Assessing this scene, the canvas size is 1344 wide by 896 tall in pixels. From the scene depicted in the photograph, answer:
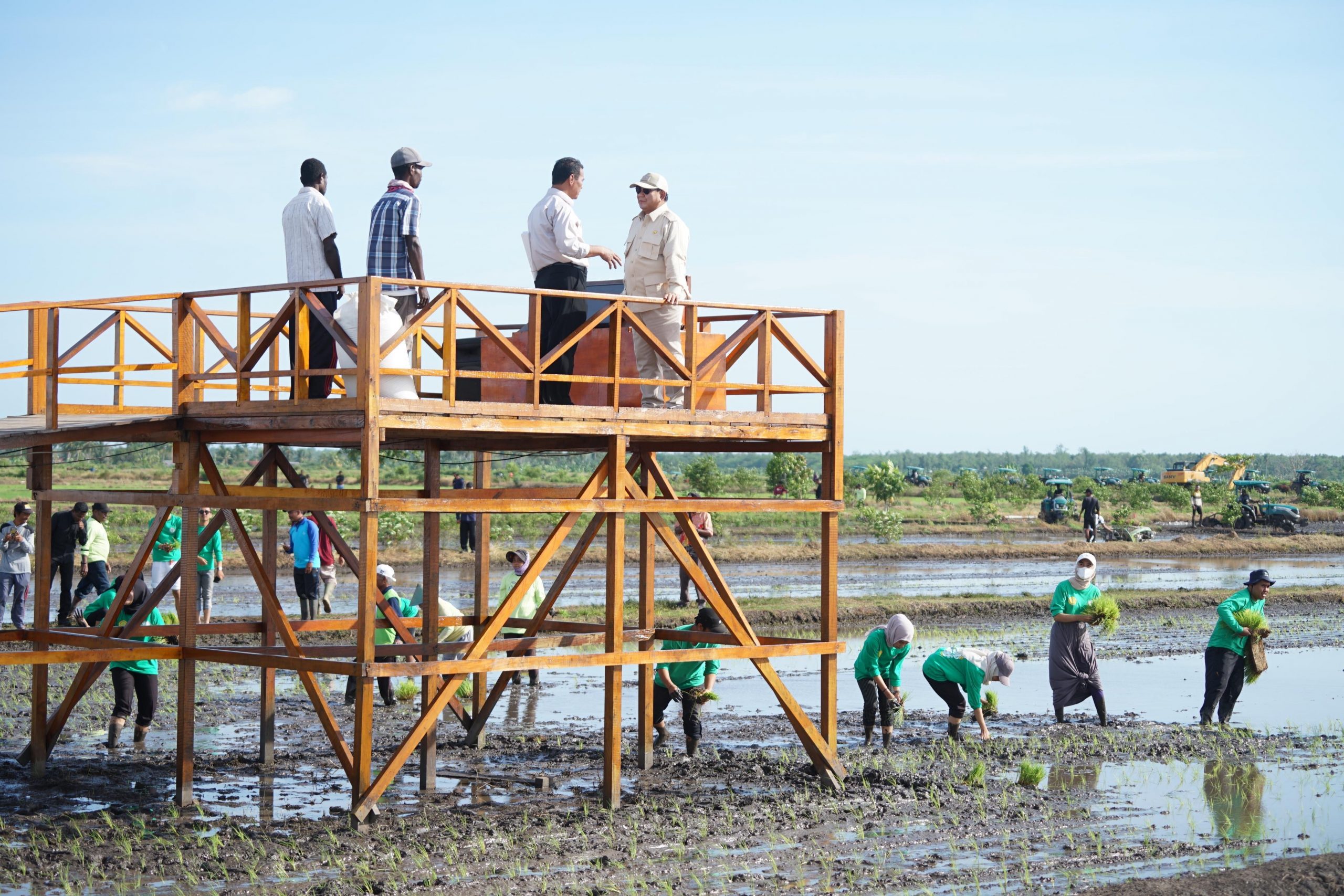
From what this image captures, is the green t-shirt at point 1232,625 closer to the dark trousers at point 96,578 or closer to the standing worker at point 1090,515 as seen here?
the dark trousers at point 96,578

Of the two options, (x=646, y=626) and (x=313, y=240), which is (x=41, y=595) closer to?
(x=313, y=240)

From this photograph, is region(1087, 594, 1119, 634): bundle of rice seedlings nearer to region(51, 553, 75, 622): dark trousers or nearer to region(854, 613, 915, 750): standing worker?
region(854, 613, 915, 750): standing worker

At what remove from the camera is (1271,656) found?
23422 millimetres

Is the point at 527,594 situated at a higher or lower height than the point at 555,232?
lower

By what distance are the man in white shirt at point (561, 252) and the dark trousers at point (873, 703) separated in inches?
189

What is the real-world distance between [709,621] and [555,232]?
4236 millimetres

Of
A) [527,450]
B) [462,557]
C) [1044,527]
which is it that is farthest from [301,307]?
[1044,527]

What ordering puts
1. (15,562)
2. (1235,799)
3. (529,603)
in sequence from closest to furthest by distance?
(1235,799) → (529,603) → (15,562)

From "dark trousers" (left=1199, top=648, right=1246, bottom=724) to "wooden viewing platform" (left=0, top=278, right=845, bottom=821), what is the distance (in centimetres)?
524

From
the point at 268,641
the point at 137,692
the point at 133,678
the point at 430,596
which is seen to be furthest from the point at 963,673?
the point at 133,678

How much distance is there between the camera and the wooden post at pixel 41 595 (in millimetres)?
13102

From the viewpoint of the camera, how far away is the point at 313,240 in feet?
37.8

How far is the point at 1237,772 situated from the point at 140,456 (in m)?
95.4

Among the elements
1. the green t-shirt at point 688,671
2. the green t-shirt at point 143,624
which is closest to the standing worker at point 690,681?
the green t-shirt at point 688,671
